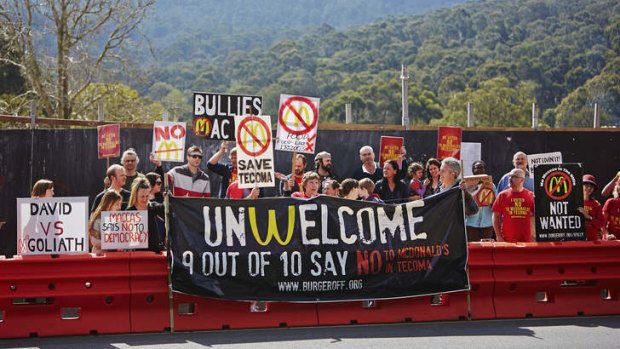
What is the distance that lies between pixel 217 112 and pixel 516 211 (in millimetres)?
4622

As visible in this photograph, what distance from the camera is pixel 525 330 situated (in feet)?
33.9

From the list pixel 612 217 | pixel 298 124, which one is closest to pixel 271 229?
pixel 298 124

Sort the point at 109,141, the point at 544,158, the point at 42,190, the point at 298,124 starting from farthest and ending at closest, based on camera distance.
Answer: the point at 544,158 < the point at 109,141 < the point at 298,124 < the point at 42,190

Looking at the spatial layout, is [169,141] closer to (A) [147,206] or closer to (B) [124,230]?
(A) [147,206]

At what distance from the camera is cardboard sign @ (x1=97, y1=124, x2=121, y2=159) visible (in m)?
15.7

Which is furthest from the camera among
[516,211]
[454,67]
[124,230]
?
[454,67]

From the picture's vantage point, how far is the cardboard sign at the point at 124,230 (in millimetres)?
10305

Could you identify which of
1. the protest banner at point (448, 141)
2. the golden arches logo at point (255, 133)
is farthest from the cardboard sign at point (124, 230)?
A: the protest banner at point (448, 141)

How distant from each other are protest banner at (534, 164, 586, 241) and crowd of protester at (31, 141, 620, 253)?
0.18 meters

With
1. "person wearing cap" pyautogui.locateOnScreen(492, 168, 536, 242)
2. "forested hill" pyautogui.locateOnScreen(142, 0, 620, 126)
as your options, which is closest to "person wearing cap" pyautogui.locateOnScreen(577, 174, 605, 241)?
"person wearing cap" pyautogui.locateOnScreen(492, 168, 536, 242)

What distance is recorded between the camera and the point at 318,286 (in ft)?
35.3

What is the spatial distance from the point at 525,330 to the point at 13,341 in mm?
5228

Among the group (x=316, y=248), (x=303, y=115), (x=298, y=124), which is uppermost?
(x=303, y=115)

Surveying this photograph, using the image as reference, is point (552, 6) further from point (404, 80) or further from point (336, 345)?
point (336, 345)
